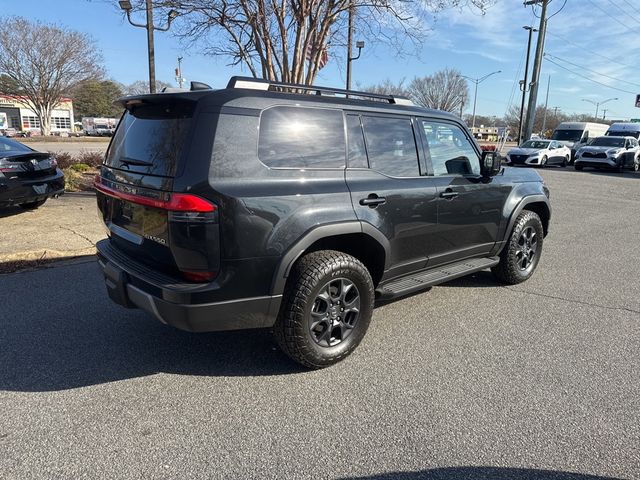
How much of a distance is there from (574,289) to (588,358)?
1815mm

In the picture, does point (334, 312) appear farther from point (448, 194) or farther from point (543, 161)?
point (543, 161)

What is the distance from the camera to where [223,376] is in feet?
10.6

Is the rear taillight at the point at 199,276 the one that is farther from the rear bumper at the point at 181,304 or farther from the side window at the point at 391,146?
the side window at the point at 391,146

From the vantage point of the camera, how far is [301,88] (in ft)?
10.8

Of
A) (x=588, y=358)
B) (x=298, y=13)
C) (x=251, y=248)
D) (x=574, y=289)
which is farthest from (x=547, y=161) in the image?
(x=251, y=248)

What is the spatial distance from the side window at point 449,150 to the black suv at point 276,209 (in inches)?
1.2

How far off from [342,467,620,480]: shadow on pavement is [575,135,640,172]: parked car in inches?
945

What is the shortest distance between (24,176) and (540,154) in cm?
2416

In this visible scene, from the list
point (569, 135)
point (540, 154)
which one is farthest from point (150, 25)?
point (569, 135)

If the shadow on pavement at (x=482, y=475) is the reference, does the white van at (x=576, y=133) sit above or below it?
above

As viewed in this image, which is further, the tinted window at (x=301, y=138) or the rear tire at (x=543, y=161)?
the rear tire at (x=543, y=161)

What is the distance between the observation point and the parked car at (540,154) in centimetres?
2477

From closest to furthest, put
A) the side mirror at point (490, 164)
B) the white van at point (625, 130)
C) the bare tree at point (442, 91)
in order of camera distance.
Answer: the side mirror at point (490, 164) < the white van at point (625, 130) < the bare tree at point (442, 91)

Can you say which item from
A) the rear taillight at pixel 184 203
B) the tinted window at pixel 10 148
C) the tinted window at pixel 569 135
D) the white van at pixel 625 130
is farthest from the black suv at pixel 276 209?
the tinted window at pixel 569 135
